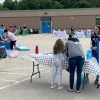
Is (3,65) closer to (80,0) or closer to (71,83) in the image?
(71,83)

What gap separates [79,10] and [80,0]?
134 ft

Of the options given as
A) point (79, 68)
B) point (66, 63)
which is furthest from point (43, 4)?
point (79, 68)

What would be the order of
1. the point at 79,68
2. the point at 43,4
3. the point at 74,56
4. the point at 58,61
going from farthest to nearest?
the point at 43,4 < the point at 58,61 < the point at 79,68 < the point at 74,56

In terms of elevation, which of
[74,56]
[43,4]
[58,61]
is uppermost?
[74,56]

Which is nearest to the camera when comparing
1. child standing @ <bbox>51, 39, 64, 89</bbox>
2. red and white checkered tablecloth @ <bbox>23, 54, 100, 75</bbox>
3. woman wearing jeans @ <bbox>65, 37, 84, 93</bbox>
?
woman wearing jeans @ <bbox>65, 37, 84, 93</bbox>

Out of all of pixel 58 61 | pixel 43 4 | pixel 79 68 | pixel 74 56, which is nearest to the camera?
pixel 74 56

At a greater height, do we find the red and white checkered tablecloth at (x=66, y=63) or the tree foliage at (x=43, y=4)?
the red and white checkered tablecloth at (x=66, y=63)

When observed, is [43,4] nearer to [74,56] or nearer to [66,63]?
[66,63]

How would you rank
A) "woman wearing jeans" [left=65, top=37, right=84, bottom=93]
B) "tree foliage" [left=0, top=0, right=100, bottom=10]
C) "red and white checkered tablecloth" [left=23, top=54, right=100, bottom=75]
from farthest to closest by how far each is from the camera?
"tree foliage" [left=0, top=0, right=100, bottom=10] < "red and white checkered tablecloth" [left=23, top=54, right=100, bottom=75] < "woman wearing jeans" [left=65, top=37, right=84, bottom=93]

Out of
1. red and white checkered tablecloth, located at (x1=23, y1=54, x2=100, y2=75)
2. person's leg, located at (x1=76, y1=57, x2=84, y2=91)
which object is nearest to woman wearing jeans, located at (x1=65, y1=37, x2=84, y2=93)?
person's leg, located at (x1=76, y1=57, x2=84, y2=91)

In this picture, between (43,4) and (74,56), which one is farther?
(43,4)

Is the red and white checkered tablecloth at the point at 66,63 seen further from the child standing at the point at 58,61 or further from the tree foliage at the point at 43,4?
the tree foliage at the point at 43,4

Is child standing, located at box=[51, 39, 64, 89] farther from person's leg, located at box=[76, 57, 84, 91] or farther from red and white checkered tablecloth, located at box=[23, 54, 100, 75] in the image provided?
person's leg, located at box=[76, 57, 84, 91]

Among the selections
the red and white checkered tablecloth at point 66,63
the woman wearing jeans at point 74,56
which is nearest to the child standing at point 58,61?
the red and white checkered tablecloth at point 66,63
